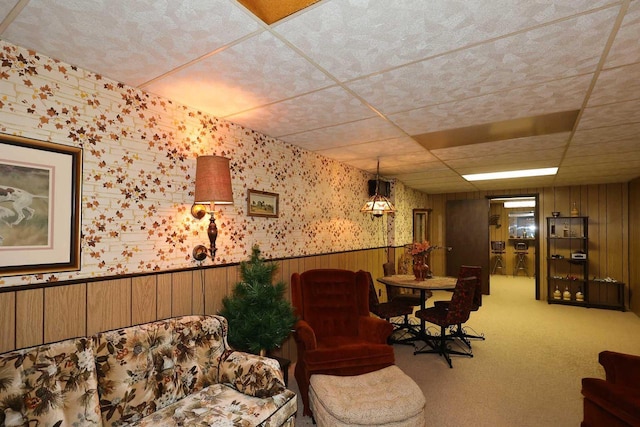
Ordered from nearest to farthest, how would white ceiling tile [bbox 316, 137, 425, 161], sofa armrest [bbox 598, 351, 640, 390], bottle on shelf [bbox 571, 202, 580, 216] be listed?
sofa armrest [bbox 598, 351, 640, 390] < white ceiling tile [bbox 316, 137, 425, 161] < bottle on shelf [bbox 571, 202, 580, 216]

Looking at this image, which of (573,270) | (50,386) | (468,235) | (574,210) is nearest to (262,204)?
(50,386)

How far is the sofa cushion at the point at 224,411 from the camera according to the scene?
178cm

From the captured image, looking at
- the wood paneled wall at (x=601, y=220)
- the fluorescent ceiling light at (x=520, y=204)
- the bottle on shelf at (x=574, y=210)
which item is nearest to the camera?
the wood paneled wall at (x=601, y=220)

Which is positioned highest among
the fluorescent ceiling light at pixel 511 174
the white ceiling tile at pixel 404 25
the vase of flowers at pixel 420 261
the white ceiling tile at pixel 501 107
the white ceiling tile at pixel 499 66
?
the white ceiling tile at pixel 404 25

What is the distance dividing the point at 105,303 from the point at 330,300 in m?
1.92

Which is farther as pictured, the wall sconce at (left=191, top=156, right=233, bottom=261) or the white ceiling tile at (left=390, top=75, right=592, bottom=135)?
the wall sconce at (left=191, top=156, right=233, bottom=261)

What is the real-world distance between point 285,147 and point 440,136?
1.66 meters

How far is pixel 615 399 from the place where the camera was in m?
1.89

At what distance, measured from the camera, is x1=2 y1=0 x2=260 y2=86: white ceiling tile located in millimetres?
1439

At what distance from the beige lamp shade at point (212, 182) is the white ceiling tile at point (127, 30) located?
2.38 feet

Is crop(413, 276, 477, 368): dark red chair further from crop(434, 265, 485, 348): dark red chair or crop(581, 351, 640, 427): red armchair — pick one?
crop(581, 351, 640, 427): red armchair

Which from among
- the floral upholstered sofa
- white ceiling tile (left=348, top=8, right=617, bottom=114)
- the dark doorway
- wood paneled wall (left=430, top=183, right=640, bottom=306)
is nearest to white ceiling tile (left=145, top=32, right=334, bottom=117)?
white ceiling tile (left=348, top=8, right=617, bottom=114)

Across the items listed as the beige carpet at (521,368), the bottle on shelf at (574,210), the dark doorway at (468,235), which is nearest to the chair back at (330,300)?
the beige carpet at (521,368)

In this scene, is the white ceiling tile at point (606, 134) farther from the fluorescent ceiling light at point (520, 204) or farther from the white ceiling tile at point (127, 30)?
the fluorescent ceiling light at point (520, 204)
